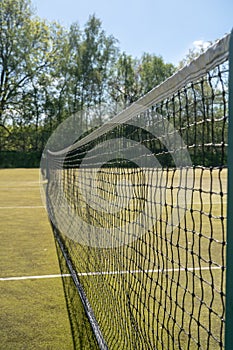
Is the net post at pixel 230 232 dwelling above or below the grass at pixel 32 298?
above

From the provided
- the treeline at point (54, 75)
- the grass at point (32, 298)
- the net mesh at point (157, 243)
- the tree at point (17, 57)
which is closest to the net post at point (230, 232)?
the net mesh at point (157, 243)

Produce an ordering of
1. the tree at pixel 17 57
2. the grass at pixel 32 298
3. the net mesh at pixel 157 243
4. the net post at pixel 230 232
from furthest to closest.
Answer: the tree at pixel 17 57
the grass at pixel 32 298
the net mesh at pixel 157 243
the net post at pixel 230 232

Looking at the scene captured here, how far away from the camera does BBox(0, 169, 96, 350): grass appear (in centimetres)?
319

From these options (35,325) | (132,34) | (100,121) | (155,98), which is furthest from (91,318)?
(132,34)

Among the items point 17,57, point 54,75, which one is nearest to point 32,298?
point 17,57

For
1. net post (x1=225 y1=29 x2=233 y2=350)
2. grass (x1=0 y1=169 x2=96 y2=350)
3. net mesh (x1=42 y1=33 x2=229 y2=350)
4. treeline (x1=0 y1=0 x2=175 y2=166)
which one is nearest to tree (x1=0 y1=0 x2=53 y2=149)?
treeline (x1=0 y1=0 x2=175 y2=166)

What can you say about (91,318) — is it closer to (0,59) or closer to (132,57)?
(0,59)

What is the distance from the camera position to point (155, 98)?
8.32 feet

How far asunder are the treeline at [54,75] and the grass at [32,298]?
87.2 ft

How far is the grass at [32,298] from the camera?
10.5ft

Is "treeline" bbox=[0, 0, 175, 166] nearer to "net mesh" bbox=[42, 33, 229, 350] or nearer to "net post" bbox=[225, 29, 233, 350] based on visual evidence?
"net mesh" bbox=[42, 33, 229, 350]

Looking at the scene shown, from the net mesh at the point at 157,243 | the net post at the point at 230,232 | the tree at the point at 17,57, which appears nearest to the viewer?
the net post at the point at 230,232

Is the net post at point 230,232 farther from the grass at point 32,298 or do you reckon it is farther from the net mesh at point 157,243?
the grass at point 32,298

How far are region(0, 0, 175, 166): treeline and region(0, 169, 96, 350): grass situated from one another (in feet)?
87.2
